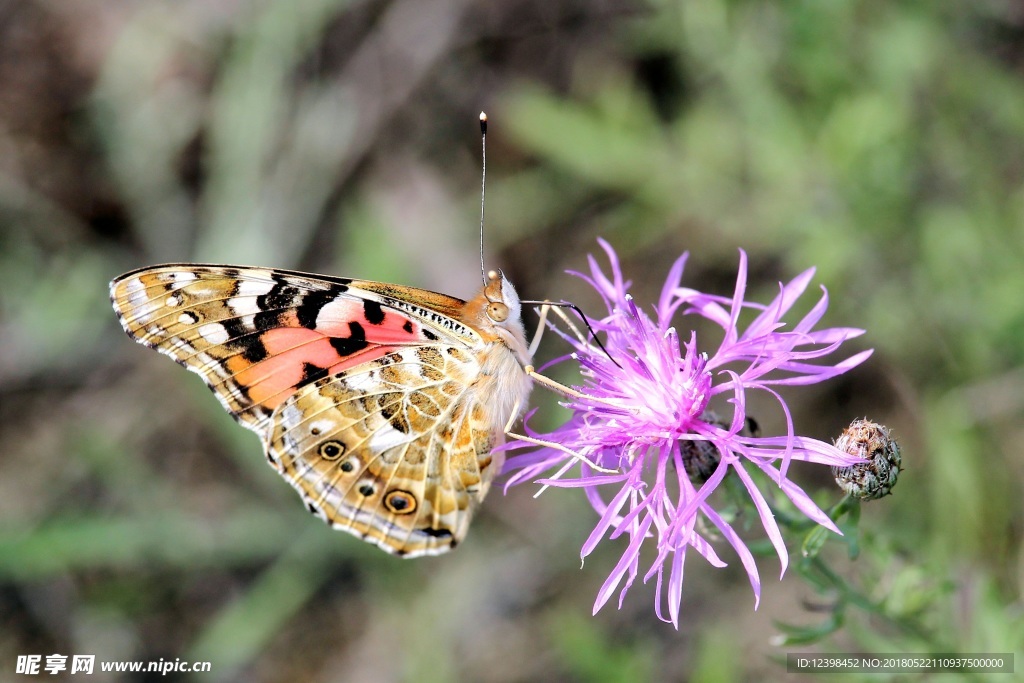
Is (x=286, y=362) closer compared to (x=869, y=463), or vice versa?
(x=869, y=463)

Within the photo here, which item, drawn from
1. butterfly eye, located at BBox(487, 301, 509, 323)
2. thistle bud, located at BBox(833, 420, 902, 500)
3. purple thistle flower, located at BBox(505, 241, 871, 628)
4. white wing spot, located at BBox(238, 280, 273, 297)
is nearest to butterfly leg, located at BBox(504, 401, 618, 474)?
purple thistle flower, located at BBox(505, 241, 871, 628)

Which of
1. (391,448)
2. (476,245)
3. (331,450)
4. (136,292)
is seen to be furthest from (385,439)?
(476,245)

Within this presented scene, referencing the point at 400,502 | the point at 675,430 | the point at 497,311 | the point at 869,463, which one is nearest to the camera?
the point at 869,463

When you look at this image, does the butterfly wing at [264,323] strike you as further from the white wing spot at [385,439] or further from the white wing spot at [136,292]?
the white wing spot at [385,439]

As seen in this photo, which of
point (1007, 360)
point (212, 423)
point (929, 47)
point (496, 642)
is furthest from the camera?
point (212, 423)

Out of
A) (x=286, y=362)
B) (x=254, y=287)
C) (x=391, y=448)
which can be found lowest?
(x=391, y=448)

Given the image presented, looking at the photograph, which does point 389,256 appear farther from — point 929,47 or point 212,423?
point 929,47

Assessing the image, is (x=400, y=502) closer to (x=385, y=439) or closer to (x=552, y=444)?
(x=385, y=439)

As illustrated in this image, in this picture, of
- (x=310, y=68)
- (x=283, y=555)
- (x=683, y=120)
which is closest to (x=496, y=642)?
(x=283, y=555)
